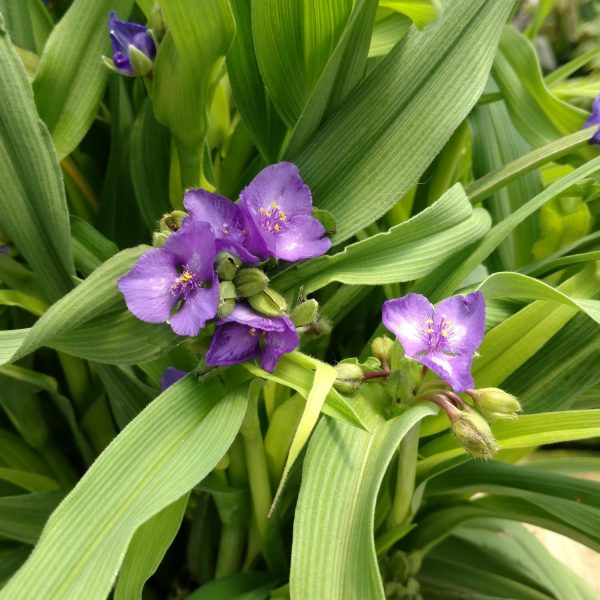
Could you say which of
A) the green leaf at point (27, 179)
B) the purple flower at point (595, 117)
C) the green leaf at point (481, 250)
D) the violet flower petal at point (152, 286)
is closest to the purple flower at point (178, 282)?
the violet flower petal at point (152, 286)

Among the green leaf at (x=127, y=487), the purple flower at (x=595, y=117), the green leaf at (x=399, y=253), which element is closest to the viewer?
the green leaf at (x=127, y=487)

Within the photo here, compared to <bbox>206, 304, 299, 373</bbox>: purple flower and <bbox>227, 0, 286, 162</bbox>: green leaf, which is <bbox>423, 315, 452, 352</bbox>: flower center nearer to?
<bbox>206, 304, 299, 373</bbox>: purple flower

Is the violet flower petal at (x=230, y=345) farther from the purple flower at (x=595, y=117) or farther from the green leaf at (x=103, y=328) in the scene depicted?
the purple flower at (x=595, y=117)

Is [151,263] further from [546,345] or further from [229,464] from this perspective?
[546,345]

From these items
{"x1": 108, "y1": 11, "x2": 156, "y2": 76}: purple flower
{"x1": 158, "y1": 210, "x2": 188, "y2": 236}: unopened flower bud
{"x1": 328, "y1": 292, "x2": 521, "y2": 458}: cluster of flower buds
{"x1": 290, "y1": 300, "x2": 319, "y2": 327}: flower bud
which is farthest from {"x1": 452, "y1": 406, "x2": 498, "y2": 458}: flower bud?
{"x1": 108, "y1": 11, "x2": 156, "y2": 76}: purple flower

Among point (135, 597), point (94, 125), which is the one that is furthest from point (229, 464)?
point (94, 125)

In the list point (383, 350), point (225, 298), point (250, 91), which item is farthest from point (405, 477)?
point (250, 91)

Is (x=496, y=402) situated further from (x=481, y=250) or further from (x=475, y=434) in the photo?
(x=481, y=250)
